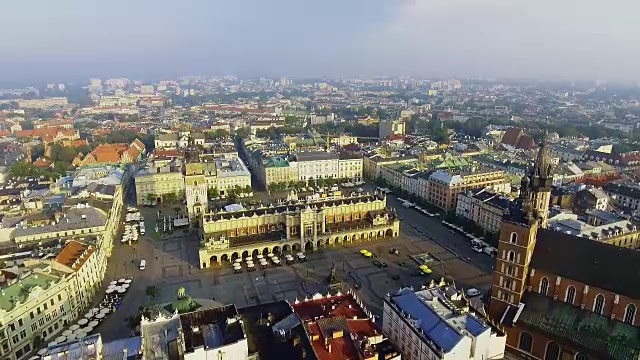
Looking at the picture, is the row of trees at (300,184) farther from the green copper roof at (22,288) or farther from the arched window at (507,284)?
the arched window at (507,284)

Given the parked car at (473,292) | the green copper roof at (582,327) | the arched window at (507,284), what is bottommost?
the parked car at (473,292)

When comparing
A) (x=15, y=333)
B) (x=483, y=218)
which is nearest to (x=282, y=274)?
(x=15, y=333)

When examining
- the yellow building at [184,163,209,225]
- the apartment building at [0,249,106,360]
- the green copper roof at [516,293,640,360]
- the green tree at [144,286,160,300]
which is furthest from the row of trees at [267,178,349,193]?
the green copper roof at [516,293,640,360]

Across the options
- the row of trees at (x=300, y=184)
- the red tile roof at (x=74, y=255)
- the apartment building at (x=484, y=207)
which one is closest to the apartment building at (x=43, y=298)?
the red tile roof at (x=74, y=255)

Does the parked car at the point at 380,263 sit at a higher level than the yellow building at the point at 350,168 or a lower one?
lower

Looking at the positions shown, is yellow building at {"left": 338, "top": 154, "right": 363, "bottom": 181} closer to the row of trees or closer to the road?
the row of trees

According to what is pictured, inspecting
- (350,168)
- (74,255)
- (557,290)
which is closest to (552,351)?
(557,290)

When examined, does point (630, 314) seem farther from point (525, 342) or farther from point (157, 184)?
point (157, 184)

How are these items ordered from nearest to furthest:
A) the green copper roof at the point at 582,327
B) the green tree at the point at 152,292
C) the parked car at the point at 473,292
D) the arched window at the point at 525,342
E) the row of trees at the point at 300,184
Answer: the green copper roof at the point at 582,327 < the arched window at the point at 525,342 < the green tree at the point at 152,292 < the parked car at the point at 473,292 < the row of trees at the point at 300,184
